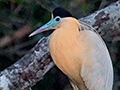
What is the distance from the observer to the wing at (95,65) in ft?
5.41

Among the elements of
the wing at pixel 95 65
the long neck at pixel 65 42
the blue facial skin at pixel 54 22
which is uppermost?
the blue facial skin at pixel 54 22

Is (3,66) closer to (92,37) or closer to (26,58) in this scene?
(26,58)

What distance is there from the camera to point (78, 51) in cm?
161

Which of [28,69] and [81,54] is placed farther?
[28,69]

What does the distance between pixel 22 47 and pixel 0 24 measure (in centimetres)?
47

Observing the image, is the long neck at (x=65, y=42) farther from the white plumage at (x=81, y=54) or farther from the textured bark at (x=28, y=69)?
the textured bark at (x=28, y=69)

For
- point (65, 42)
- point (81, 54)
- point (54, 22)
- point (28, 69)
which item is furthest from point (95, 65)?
point (28, 69)

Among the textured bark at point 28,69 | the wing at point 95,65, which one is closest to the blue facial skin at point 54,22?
the wing at point 95,65

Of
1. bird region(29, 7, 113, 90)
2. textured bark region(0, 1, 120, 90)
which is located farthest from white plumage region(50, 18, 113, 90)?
textured bark region(0, 1, 120, 90)

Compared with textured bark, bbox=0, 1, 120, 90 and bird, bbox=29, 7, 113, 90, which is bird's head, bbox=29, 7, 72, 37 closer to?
bird, bbox=29, 7, 113, 90

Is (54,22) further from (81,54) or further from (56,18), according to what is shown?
(81,54)

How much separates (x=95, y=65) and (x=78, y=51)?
0.52ft

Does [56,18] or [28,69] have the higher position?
[56,18]

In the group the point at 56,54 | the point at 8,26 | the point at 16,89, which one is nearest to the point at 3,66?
the point at 8,26
